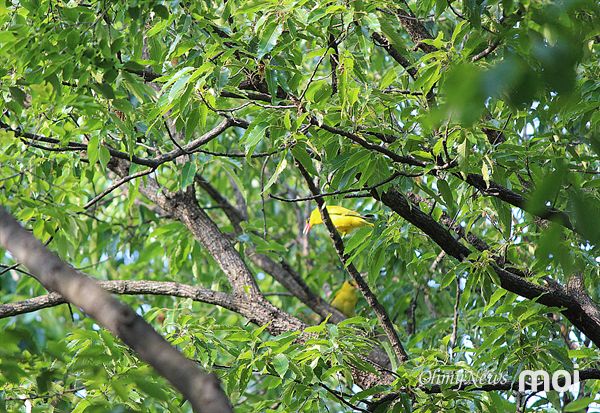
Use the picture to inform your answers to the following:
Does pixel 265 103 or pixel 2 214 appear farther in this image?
pixel 265 103

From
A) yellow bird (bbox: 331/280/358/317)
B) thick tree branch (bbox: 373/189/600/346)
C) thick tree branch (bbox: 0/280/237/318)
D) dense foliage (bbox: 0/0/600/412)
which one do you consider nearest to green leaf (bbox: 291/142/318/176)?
dense foliage (bbox: 0/0/600/412)

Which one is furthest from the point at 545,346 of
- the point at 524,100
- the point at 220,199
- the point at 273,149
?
the point at 220,199

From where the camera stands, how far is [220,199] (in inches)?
219

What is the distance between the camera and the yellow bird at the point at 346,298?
595 centimetres

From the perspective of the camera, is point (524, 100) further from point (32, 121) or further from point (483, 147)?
point (32, 121)

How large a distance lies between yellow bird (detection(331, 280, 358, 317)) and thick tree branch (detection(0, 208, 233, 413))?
4744 mm

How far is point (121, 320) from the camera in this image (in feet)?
3.99

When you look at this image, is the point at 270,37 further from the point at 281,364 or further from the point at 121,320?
the point at 121,320

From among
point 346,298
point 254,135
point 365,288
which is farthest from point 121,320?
point 346,298

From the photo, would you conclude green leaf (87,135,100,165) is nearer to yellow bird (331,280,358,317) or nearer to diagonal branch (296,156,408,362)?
diagonal branch (296,156,408,362)

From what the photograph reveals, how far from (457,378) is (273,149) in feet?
3.83

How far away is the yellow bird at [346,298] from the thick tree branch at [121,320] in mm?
4744

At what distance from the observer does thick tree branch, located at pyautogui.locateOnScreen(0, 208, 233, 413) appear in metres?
1.16

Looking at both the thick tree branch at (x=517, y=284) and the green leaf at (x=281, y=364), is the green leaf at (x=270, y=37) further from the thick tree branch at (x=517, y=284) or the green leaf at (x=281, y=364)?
the green leaf at (x=281, y=364)
